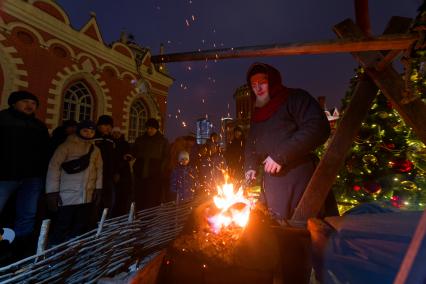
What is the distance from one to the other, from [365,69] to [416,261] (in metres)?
2.56

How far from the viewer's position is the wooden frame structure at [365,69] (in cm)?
202

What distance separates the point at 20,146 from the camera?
11.6 ft

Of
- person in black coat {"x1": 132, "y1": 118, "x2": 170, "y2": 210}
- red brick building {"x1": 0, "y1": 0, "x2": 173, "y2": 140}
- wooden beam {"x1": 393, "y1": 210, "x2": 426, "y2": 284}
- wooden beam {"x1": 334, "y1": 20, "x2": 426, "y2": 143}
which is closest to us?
wooden beam {"x1": 393, "y1": 210, "x2": 426, "y2": 284}

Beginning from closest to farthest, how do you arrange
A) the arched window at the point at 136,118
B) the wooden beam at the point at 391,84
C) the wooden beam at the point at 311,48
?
the wooden beam at the point at 311,48, the wooden beam at the point at 391,84, the arched window at the point at 136,118

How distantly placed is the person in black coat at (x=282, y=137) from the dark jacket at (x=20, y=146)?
11.6 ft

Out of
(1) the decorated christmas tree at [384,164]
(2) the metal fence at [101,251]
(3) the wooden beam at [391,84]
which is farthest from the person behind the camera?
(1) the decorated christmas tree at [384,164]

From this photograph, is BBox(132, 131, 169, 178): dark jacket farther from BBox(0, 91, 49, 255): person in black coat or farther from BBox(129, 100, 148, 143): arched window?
BBox(129, 100, 148, 143): arched window

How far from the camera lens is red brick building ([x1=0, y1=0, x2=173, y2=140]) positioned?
7922 mm

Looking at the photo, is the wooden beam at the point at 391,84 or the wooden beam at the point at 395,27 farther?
the wooden beam at the point at 395,27

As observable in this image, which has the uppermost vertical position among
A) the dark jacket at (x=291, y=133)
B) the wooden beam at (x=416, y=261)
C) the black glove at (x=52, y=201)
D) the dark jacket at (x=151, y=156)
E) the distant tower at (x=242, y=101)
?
the distant tower at (x=242, y=101)

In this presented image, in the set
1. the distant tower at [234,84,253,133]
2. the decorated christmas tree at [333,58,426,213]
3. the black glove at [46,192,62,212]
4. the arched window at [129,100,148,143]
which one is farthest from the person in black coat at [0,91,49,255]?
the distant tower at [234,84,253,133]

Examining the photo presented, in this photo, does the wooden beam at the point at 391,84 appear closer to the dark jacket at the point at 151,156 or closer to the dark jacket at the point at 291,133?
the dark jacket at the point at 291,133

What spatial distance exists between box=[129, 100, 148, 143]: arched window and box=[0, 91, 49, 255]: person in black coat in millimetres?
10063

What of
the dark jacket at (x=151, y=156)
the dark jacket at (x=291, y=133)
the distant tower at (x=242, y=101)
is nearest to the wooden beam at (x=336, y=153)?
the dark jacket at (x=291, y=133)
